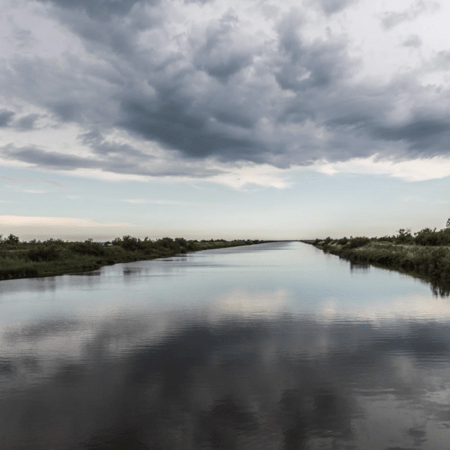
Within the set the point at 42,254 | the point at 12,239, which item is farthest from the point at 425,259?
the point at 12,239

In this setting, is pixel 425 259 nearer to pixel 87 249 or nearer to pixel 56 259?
pixel 56 259

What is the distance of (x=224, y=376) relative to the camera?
32.7ft

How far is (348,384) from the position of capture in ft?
30.4

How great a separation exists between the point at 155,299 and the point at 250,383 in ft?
47.3

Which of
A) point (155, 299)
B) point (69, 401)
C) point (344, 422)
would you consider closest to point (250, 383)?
point (344, 422)

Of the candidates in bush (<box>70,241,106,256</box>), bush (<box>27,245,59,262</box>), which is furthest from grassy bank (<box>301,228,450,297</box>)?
bush (<box>70,241,106,256</box>)

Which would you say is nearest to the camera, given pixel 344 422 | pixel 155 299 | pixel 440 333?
pixel 344 422

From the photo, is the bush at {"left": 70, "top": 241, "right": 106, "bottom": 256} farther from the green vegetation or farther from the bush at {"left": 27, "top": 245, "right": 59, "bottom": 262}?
the bush at {"left": 27, "top": 245, "right": 59, "bottom": 262}

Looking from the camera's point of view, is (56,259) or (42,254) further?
(56,259)

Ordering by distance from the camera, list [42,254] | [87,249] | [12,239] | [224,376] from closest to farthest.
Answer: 1. [224,376]
2. [42,254]
3. [87,249]
4. [12,239]

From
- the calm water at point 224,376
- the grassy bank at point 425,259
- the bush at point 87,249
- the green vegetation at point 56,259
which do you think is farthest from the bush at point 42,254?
the grassy bank at point 425,259

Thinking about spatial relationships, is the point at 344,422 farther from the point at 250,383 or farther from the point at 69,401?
the point at 69,401

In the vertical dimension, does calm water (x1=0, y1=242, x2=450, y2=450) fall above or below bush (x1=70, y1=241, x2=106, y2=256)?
below

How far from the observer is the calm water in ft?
22.9
